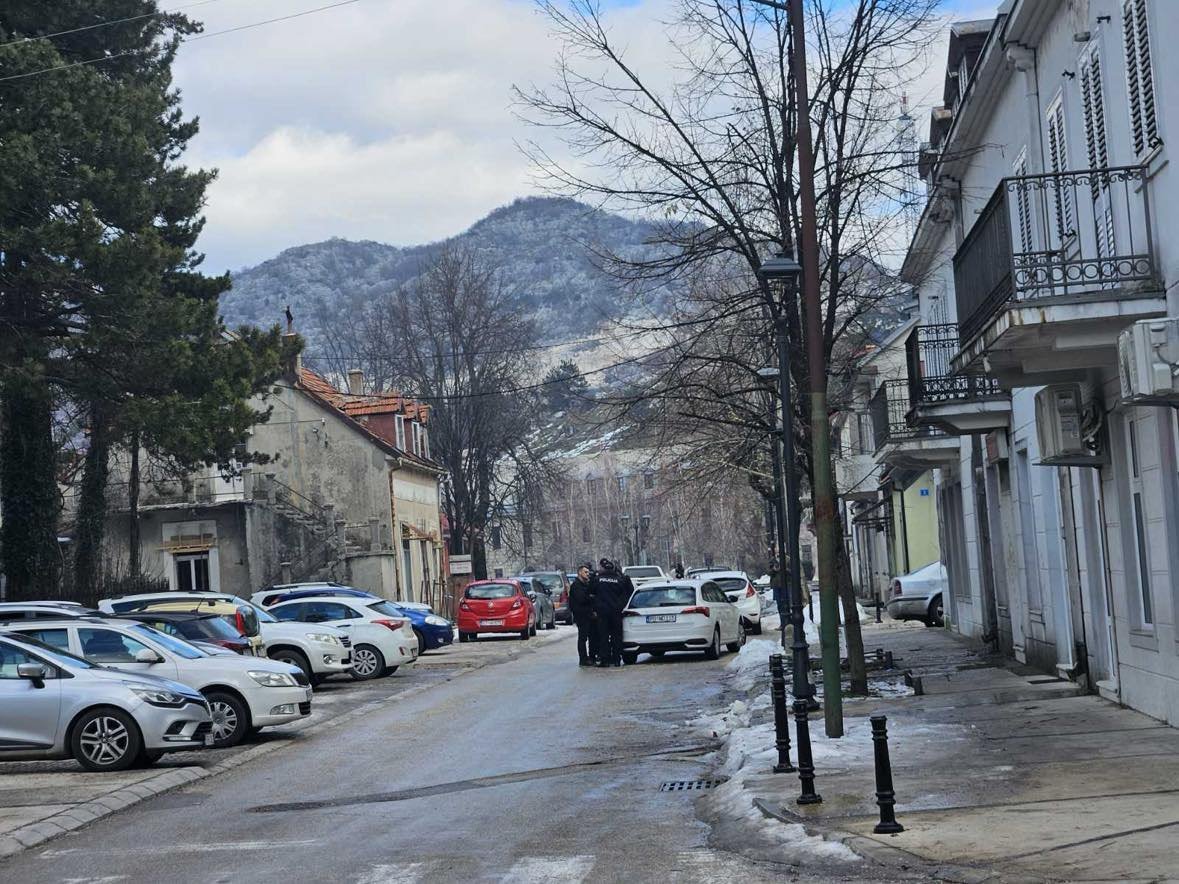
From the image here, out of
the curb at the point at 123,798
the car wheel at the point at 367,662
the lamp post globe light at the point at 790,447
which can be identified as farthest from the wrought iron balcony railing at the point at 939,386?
the car wheel at the point at 367,662

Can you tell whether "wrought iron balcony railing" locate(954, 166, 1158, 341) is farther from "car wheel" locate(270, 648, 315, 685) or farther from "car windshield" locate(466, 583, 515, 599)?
"car windshield" locate(466, 583, 515, 599)

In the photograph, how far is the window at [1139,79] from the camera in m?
12.8

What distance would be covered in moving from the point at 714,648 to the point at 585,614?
2.87 metres

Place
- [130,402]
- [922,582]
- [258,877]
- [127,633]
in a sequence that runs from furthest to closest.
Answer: [922,582], [130,402], [127,633], [258,877]

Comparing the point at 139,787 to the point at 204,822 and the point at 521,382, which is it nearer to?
the point at 204,822

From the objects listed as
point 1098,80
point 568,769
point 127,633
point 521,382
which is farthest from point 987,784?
point 521,382

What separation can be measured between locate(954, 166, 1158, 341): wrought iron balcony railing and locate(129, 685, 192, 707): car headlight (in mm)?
8911

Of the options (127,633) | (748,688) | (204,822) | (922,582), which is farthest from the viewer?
(922,582)

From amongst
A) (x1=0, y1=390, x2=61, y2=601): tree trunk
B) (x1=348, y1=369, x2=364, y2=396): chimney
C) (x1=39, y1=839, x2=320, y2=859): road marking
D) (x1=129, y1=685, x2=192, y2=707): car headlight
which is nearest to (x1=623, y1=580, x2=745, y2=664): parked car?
(x1=0, y1=390, x2=61, y2=601): tree trunk

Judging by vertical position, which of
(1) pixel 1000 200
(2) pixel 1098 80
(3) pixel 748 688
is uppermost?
(2) pixel 1098 80

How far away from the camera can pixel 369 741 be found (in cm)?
1805

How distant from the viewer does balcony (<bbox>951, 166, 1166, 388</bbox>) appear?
42.6 feet

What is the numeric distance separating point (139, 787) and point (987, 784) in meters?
7.70

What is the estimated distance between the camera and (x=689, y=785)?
43.7ft
